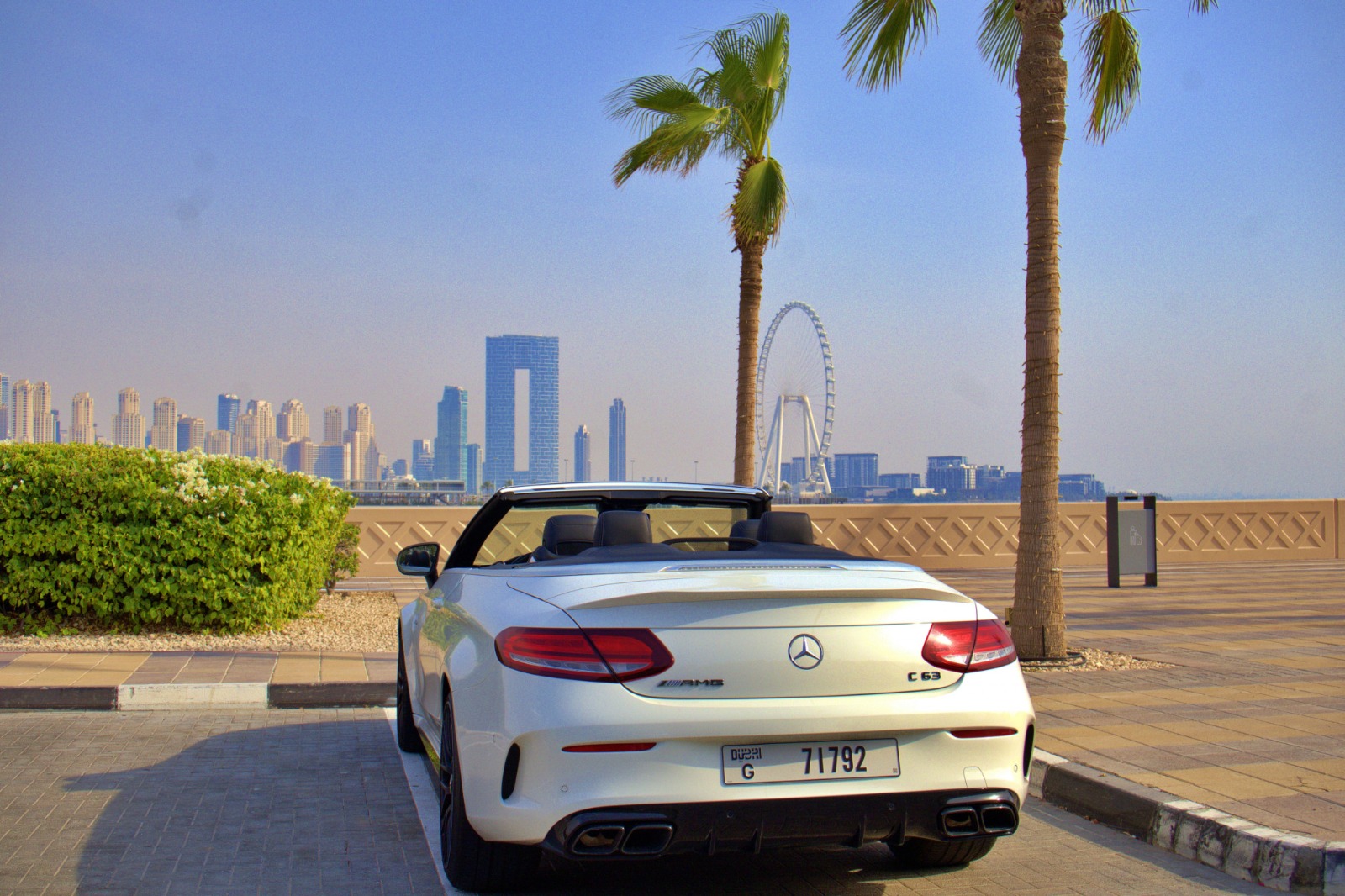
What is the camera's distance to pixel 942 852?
14.3ft

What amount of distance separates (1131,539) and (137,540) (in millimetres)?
13251

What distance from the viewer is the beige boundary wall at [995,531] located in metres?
19.2

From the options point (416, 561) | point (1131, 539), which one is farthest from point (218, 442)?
point (416, 561)

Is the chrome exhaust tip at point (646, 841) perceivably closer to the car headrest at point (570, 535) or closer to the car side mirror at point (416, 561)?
the car headrest at point (570, 535)

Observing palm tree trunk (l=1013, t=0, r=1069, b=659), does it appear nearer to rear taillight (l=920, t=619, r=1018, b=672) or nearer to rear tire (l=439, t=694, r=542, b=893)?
rear taillight (l=920, t=619, r=1018, b=672)

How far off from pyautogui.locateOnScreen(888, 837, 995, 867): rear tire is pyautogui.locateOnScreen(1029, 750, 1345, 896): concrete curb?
2.86ft

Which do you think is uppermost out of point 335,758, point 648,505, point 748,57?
point 748,57

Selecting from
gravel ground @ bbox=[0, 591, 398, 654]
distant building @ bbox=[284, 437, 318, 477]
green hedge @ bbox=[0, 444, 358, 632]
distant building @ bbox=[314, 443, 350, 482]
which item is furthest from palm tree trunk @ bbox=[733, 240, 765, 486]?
distant building @ bbox=[314, 443, 350, 482]

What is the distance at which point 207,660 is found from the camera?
9.06 m

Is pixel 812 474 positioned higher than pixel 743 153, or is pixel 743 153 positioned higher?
pixel 743 153

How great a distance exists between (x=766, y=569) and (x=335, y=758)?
3.63m

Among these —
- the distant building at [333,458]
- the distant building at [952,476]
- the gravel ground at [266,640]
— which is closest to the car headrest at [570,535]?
the gravel ground at [266,640]

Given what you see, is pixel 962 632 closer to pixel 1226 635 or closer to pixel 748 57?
pixel 1226 635

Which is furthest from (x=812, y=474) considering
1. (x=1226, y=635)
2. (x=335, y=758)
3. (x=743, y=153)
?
(x=335, y=758)
